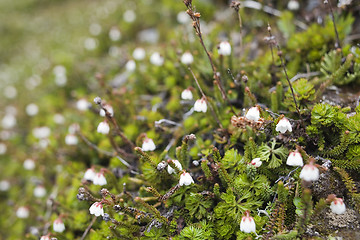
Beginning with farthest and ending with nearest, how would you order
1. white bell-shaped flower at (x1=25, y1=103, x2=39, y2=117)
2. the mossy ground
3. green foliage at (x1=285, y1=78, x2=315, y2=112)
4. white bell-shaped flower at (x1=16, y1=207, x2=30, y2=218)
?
white bell-shaped flower at (x1=25, y1=103, x2=39, y2=117) < white bell-shaped flower at (x1=16, y1=207, x2=30, y2=218) < green foliage at (x1=285, y1=78, x2=315, y2=112) < the mossy ground

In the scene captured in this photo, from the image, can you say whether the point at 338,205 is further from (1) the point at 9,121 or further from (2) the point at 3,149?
(1) the point at 9,121

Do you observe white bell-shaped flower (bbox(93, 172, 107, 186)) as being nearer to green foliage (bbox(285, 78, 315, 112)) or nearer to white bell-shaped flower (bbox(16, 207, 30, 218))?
white bell-shaped flower (bbox(16, 207, 30, 218))

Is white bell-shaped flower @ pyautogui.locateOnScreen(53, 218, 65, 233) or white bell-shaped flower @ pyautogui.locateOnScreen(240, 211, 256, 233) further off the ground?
white bell-shaped flower @ pyautogui.locateOnScreen(240, 211, 256, 233)

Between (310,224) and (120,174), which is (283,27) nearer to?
(310,224)

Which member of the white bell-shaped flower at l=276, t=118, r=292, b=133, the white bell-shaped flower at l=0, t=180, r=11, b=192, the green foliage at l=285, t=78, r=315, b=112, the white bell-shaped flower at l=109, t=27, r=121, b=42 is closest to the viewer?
the white bell-shaped flower at l=276, t=118, r=292, b=133

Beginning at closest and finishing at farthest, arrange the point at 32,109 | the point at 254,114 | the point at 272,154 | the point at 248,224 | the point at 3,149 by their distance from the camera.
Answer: the point at 248,224
the point at 254,114
the point at 272,154
the point at 3,149
the point at 32,109

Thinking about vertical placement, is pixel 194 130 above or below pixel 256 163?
below

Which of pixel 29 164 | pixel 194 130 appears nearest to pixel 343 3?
pixel 194 130

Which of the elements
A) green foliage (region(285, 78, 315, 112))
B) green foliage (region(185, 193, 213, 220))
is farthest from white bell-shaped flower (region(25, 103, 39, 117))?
green foliage (region(285, 78, 315, 112))

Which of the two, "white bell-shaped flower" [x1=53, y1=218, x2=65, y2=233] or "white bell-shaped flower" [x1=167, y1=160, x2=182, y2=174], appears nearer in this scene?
"white bell-shaped flower" [x1=167, y1=160, x2=182, y2=174]

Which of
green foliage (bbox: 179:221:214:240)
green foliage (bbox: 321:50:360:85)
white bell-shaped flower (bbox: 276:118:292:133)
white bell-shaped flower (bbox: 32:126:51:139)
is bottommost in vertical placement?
white bell-shaped flower (bbox: 32:126:51:139)

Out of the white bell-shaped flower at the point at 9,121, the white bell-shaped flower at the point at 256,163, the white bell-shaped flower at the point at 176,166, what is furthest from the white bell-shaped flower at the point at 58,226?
the white bell-shaped flower at the point at 9,121
